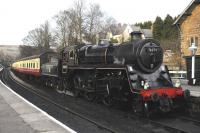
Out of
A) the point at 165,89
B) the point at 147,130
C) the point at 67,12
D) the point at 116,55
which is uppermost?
the point at 67,12

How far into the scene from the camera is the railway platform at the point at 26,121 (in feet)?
36.0

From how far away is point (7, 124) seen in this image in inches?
469

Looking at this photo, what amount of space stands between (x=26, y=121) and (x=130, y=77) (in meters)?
4.29

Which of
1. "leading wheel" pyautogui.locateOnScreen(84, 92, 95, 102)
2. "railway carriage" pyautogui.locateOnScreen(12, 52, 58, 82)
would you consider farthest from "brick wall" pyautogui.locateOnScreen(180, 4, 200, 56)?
"leading wheel" pyautogui.locateOnScreen(84, 92, 95, 102)

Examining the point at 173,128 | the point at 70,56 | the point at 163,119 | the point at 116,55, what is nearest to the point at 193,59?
the point at 70,56

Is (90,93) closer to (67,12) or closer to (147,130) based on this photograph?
(147,130)

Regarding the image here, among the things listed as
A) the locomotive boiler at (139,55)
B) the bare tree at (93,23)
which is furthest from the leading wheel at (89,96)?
the bare tree at (93,23)

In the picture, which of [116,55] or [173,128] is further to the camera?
[116,55]

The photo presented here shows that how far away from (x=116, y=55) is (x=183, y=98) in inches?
135

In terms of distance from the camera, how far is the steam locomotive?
13.5m

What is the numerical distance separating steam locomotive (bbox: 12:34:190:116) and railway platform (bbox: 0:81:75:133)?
3245 millimetres

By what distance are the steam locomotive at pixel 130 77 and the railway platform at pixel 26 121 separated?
10.6 ft

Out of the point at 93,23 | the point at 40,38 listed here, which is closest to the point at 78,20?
the point at 93,23

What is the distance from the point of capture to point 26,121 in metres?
12.4
